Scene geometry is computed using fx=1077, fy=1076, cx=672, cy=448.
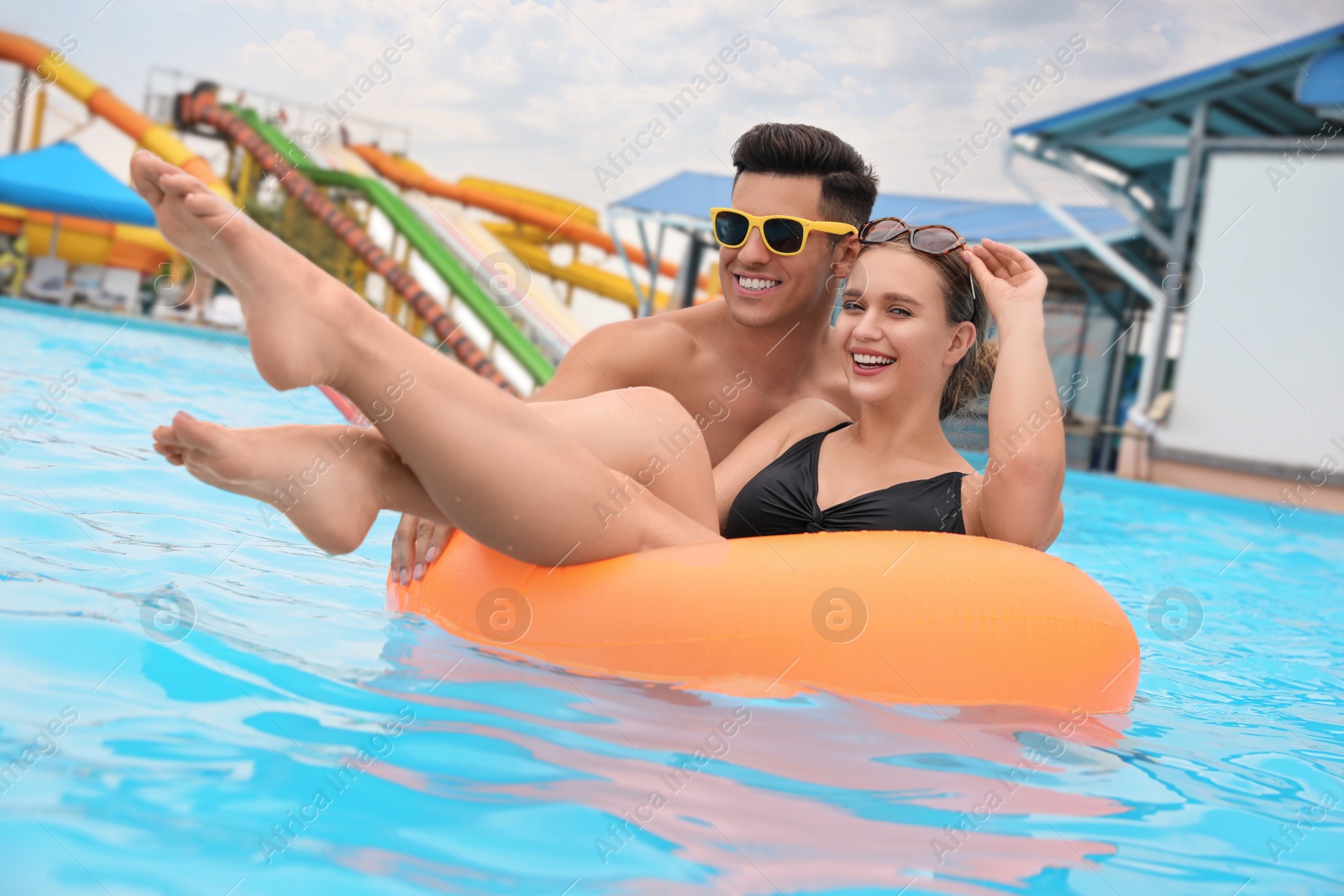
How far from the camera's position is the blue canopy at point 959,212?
10305 millimetres

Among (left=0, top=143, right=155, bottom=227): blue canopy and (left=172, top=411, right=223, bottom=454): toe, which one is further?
(left=0, top=143, right=155, bottom=227): blue canopy

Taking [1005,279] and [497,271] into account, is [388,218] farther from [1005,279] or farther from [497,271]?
[1005,279]

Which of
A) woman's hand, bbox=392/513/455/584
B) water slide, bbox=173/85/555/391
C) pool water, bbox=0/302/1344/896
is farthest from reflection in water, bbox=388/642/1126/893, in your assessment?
water slide, bbox=173/85/555/391

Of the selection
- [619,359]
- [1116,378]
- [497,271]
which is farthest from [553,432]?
[1116,378]

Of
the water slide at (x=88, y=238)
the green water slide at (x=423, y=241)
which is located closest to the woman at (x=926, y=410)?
the green water slide at (x=423, y=241)

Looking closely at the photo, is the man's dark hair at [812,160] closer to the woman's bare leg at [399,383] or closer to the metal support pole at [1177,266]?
the woman's bare leg at [399,383]

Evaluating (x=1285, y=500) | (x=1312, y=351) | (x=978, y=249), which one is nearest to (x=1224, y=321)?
(x=1312, y=351)

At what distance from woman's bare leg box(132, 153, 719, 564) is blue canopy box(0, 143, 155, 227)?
1231 cm

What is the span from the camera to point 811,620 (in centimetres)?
198

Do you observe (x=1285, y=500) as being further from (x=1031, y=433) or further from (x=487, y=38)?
(x=487, y=38)

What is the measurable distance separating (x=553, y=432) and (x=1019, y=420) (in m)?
0.98

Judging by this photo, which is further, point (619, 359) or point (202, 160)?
point (202, 160)

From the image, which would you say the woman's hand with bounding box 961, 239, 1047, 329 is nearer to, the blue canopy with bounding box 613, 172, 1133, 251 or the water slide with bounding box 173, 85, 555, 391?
the blue canopy with bounding box 613, 172, 1133, 251

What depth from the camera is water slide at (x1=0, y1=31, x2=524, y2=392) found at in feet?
33.5
